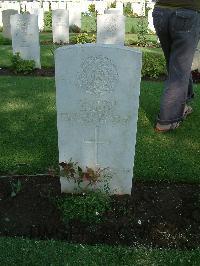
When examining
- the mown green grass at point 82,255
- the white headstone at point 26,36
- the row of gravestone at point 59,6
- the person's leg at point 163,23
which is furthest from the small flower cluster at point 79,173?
the row of gravestone at point 59,6

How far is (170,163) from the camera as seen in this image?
4.50 meters

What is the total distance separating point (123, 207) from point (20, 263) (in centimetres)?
109

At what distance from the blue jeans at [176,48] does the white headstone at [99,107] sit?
184cm

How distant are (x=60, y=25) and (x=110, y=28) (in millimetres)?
3343

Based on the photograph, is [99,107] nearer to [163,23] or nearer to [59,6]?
[163,23]

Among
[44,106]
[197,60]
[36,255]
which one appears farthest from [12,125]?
[197,60]

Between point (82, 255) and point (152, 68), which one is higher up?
point (152, 68)

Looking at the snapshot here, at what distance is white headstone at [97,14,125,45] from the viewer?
10.1 m

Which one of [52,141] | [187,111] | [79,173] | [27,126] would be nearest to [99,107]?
[79,173]

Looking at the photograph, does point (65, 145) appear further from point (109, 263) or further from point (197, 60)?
point (197, 60)

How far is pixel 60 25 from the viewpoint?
42.9 ft

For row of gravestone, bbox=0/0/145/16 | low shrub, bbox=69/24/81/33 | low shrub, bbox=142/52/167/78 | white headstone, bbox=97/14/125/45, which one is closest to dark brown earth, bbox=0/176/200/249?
low shrub, bbox=142/52/167/78

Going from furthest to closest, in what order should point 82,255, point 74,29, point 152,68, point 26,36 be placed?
1. point 74,29
2. point 26,36
3. point 152,68
4. point 82,255

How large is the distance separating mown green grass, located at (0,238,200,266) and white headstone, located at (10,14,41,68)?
673 cm
